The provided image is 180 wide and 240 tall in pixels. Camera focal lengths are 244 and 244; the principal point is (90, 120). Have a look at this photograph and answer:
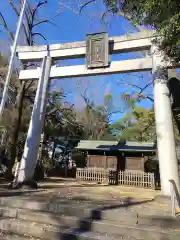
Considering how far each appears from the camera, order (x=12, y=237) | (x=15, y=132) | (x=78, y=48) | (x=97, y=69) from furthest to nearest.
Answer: (x=15, y=132) → (x=78, y=48) → (x=97, y=69) → (x=12, y=237)

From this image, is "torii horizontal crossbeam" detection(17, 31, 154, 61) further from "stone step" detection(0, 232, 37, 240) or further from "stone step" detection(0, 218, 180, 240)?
"stone step" detection(0, 232, 37, 240)

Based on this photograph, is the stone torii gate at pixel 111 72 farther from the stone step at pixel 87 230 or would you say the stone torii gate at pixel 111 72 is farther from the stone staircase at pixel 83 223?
the stone step at pixel 87 230

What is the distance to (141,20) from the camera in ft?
22.6

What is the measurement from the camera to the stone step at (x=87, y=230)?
4.43 m

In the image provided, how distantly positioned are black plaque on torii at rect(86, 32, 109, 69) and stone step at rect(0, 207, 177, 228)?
6415 mm

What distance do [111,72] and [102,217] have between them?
642cm

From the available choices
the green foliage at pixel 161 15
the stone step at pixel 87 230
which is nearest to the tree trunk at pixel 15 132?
the green foliage at pixel 161 15

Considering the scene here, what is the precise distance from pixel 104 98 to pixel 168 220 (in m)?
32.1

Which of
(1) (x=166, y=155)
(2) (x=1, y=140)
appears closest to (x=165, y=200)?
(1) (x=166, y=155)

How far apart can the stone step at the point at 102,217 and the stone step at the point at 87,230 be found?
0.14 metres

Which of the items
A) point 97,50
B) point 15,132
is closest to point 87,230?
point 97,50

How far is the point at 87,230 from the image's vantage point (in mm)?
4812

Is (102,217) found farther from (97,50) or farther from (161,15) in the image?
(97,50)

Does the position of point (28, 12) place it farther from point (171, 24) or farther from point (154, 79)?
→ point (171, 24)
